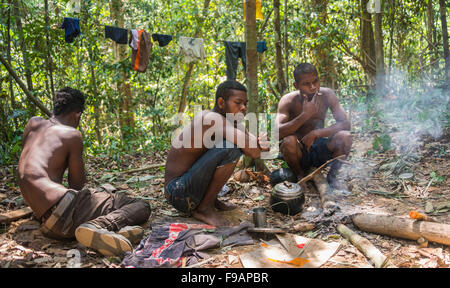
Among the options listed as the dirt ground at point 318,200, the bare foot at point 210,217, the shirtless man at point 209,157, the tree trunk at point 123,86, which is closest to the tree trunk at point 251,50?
the dirt ground at point 318,200

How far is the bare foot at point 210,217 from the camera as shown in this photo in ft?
11.0

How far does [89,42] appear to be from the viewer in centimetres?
742

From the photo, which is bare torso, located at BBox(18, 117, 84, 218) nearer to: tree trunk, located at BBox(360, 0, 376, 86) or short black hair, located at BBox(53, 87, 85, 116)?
short black hair, located at BBox(53, 87, 85, 116)

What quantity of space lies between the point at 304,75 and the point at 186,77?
6882mm

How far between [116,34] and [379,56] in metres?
5.83

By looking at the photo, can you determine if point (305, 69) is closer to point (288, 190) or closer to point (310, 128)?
point (310, 128)

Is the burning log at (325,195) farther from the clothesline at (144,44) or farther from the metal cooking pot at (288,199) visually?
the clothesline at (144,44)

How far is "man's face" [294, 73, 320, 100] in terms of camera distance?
4230 millimetres

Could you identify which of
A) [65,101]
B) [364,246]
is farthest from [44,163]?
[364,246]

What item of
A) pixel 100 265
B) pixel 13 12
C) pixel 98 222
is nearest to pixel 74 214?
pixel 98 222

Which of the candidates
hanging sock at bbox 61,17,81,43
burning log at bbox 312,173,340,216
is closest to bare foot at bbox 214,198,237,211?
burning log at bbox 312,173,340,216

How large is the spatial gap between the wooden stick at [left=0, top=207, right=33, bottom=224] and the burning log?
2.99 m

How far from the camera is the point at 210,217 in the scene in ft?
11.1

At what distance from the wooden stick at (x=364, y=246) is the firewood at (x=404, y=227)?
19 cm
